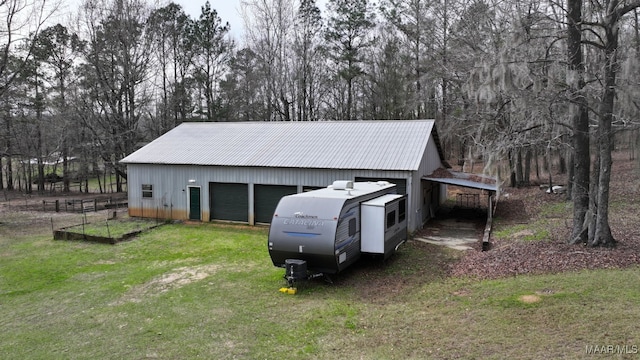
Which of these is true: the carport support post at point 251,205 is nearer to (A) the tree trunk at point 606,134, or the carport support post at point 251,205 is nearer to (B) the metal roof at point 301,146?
(B) the metal roof at point 301,146

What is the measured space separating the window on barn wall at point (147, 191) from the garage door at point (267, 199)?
20.3 ft

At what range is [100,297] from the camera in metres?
11.1

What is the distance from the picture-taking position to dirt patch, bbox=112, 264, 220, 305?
36.5ft

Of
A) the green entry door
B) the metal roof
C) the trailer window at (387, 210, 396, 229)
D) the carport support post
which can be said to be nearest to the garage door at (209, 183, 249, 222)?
the carport support post

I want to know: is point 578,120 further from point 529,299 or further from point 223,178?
point 223,178

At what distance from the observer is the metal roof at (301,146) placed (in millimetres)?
19078

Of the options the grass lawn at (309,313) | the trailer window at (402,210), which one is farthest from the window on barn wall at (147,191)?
the trailer window at (402,210)

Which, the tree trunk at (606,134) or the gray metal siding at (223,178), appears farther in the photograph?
the gray metal siding at (223,178)

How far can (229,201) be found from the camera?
21109mm

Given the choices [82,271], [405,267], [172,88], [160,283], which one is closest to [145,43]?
[172,88]

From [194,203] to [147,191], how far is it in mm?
3071

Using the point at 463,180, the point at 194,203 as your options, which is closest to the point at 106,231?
the point at 194,203

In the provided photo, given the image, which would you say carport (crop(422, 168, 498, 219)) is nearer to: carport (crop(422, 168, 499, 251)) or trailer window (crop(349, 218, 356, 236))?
carport (crop(422, 168, 499, 251))

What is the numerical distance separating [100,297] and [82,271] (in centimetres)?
312
